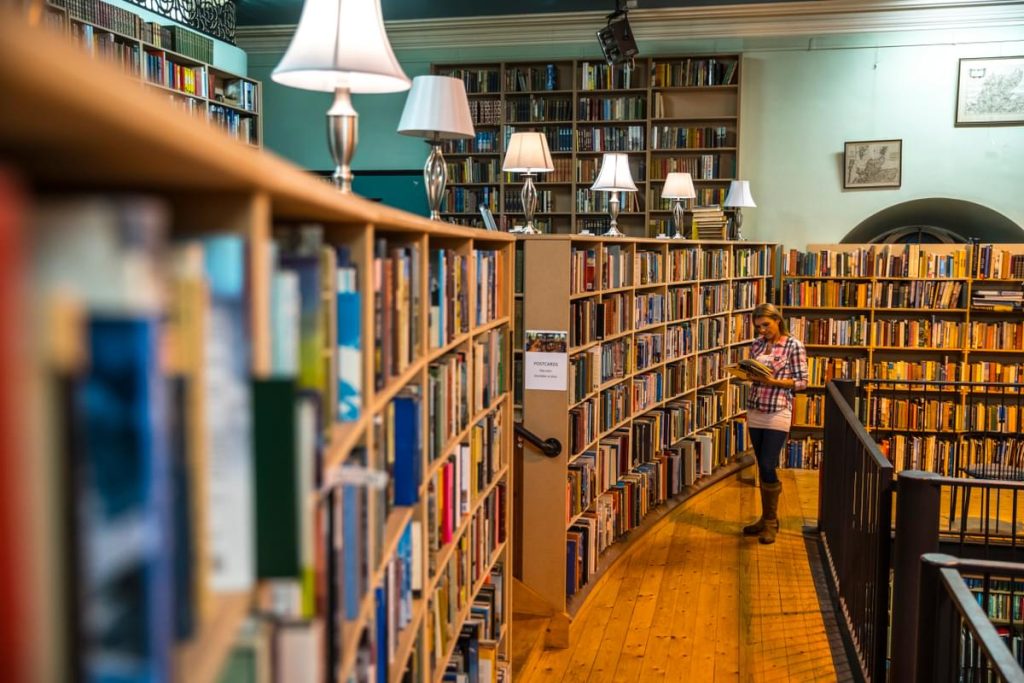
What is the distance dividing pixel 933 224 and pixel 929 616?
24.4 ft

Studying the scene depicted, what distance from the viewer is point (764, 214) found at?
912 cm

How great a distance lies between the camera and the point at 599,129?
930cm

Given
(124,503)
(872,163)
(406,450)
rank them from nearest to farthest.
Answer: (124,503) < (406,450) < (872,163)

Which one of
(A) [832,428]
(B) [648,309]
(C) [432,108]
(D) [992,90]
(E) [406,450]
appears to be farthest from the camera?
(D) [992,90]

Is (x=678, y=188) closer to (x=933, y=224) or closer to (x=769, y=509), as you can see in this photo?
(x=769, y=509)

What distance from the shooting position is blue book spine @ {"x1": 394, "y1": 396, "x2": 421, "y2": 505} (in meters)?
1.82

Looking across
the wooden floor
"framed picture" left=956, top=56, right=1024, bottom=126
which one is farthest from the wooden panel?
"framed picture" left=956, top=56, right=1024, bottom=126

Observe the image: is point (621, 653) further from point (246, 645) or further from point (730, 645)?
point (246, 645)

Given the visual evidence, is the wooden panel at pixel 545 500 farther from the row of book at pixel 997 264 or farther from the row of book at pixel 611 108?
the row of book at pixel 997 264

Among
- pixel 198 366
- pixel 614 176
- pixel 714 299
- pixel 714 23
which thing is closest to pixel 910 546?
pixel 198 366

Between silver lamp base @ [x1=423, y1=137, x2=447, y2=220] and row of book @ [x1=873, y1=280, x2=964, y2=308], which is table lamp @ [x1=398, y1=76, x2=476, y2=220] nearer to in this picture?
silver lamp base @ [x1=423, y1=137, x2=447, y2=220]

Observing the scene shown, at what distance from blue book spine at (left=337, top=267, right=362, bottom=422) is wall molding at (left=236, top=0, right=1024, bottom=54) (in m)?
8.36

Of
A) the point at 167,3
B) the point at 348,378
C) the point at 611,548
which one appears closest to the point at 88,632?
the point at 348,378

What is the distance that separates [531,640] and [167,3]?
6.35 meters
